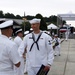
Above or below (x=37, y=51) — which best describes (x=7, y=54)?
above

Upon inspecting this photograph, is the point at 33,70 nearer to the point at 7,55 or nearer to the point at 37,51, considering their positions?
the point at 37,51

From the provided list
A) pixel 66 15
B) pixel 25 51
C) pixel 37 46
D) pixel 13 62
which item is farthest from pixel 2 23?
pixel 66 15

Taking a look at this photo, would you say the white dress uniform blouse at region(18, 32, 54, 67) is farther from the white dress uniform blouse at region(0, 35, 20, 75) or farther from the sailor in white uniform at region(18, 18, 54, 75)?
the white dress uniform blouse at region(0, 35, 20, 75)

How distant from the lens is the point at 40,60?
19.0 feet

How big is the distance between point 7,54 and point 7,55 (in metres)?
0.02

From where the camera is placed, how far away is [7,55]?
12.9ft

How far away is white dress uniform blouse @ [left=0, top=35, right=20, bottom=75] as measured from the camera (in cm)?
391

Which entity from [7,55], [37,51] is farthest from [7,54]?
[37,51]

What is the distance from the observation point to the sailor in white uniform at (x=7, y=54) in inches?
154

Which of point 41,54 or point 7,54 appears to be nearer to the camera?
point 7,54

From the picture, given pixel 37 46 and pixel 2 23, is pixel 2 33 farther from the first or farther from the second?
pixel 37 46

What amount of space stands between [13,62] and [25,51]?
2248 mm

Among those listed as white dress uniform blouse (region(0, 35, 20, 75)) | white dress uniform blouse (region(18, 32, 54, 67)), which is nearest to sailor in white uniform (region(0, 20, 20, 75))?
white dress uniform blouse (region(0, 35, 20, 75))

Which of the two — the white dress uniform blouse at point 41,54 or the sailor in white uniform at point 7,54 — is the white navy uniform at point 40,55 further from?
the sailor in white uniform at point 7,54
